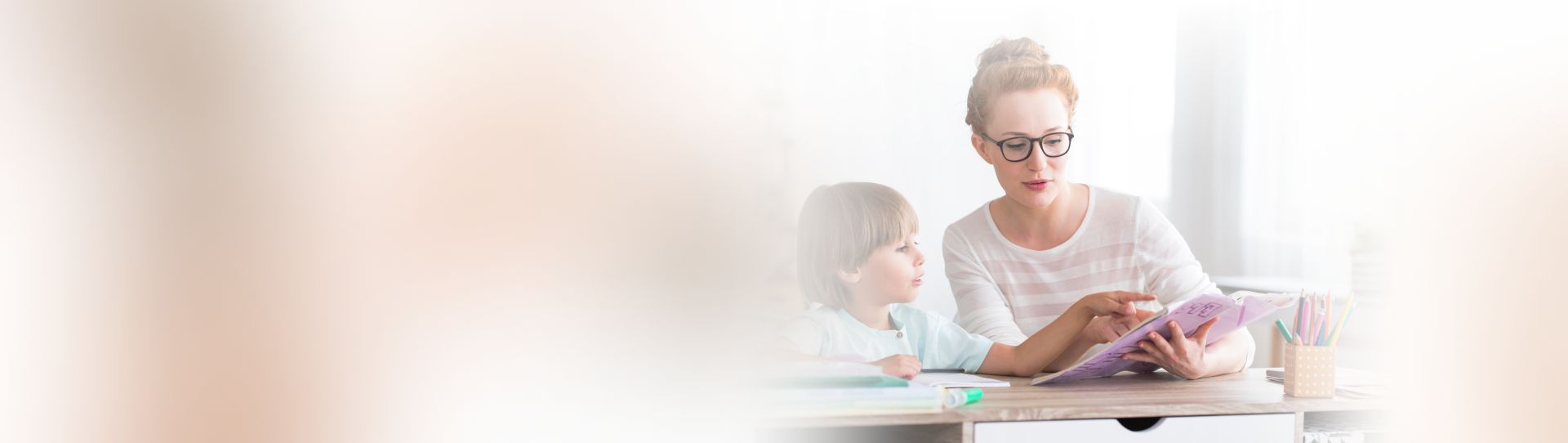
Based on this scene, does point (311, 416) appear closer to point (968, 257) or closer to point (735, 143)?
point (735, 143)

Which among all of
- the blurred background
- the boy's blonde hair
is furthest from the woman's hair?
the blurred background

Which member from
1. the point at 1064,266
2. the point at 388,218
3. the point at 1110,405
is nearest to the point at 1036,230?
the point at 1064,266

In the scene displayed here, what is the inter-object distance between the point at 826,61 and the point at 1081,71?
1.83 ft

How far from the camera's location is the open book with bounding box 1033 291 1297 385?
2.42 ft

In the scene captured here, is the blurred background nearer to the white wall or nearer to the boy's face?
the white wall

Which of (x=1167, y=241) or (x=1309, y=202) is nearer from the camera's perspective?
(x=1167, y=241)

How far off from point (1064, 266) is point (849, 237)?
0.98 ft

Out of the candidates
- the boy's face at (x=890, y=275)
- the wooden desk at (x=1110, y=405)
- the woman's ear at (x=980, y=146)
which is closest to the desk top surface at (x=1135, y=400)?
the wooden desk at (x=1110, y=405)

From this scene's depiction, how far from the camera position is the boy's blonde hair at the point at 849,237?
81cm

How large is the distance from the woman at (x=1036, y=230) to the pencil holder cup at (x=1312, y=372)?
11.1 inches

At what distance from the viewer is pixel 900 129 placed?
94cm

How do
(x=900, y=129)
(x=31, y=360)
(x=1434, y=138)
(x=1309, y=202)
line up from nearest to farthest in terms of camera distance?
(x=31, y=360), (x=1434, y=138), (x=900, y=129), (x=1309, y=202)

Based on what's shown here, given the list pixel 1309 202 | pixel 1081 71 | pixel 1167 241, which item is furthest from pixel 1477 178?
pixel 1309 202

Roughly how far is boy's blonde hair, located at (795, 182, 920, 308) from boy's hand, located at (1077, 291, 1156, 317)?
16cm
